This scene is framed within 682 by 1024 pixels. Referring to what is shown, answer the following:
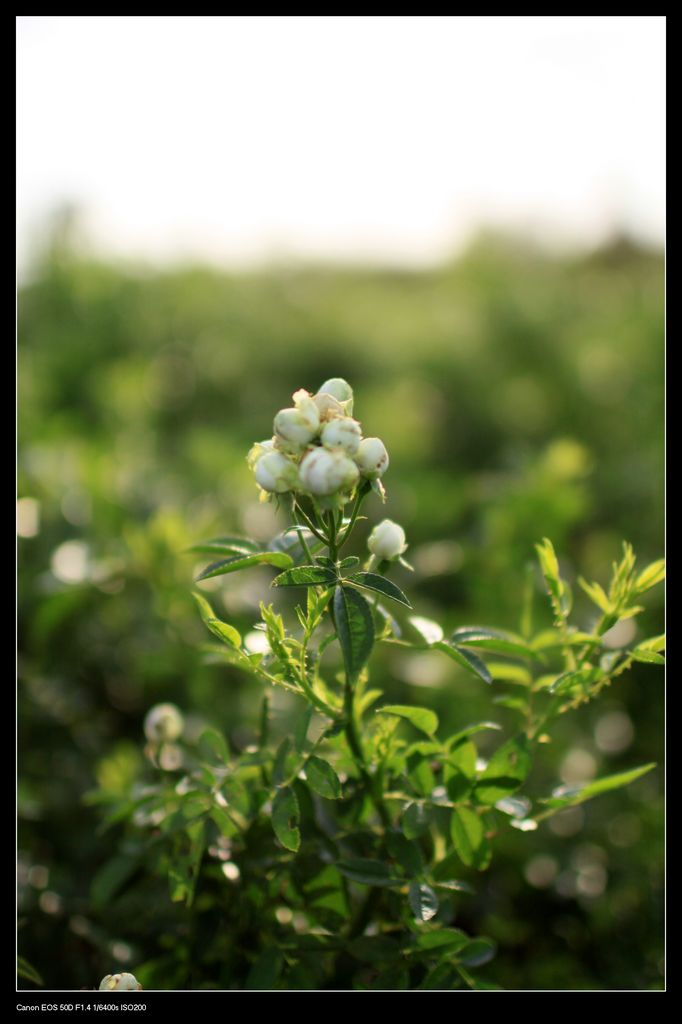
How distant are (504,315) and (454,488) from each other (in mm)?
1279

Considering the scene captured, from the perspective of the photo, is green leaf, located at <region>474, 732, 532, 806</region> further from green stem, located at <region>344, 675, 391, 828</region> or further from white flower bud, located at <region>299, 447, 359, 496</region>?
white flower bud, located at <region>299, 447, 359, 496</region>

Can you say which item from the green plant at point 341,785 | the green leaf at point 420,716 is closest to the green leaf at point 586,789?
the green plant at point 341,785

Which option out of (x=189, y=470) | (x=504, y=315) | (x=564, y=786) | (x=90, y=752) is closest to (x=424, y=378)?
(x=504, y=315)

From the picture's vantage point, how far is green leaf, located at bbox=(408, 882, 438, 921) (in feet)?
2.05

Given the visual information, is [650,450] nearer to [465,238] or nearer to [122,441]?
[122,441]

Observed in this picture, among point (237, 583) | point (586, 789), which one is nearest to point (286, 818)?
point (586, 789)

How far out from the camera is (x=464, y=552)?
4.16 ft

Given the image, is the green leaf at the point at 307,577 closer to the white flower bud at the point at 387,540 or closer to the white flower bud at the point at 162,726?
the white flower bud at the point at 387,540

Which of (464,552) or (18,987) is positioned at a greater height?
(464,552)

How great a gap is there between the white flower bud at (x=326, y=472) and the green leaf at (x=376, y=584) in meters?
0.09

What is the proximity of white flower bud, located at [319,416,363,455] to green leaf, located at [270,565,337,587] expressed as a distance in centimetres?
9

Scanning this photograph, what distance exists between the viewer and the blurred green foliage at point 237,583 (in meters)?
1.00

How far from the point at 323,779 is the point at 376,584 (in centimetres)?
16

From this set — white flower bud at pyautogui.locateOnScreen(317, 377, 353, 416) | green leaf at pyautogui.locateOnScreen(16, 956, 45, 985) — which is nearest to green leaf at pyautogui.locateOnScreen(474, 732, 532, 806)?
white flower bud at pyautogui.locateOnScreen(317, 377, 353, 416)
